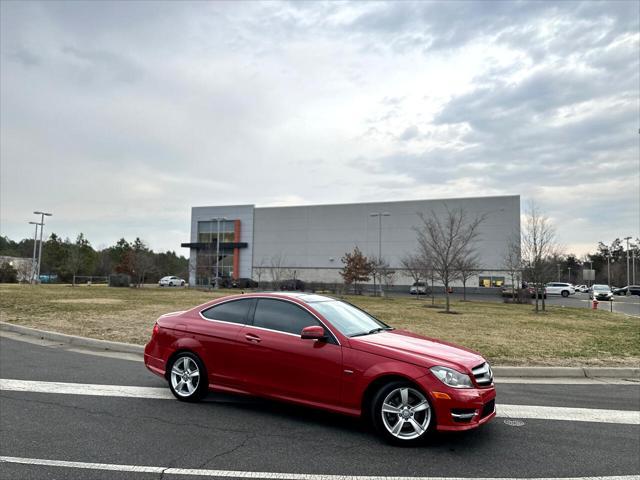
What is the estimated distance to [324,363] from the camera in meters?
5.09

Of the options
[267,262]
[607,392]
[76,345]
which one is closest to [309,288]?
[267,262]

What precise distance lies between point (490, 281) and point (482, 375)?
57833 mm

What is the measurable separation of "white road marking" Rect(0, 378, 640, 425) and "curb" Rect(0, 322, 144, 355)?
9.27 feet

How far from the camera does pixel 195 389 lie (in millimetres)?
5992

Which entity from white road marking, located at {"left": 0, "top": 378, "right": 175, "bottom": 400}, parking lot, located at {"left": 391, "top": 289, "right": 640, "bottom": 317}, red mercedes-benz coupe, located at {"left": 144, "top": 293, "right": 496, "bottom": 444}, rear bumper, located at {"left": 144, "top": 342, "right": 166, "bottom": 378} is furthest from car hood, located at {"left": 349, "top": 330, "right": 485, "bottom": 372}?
parking lot, located at {"left": 391, "top": 289, "right": 640, "bottom": 317}

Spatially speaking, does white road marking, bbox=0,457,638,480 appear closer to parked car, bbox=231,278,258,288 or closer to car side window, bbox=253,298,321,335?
car side window, bbox=253,298,321,335

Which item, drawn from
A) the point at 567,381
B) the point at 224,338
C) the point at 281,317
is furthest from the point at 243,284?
the point at 281,317

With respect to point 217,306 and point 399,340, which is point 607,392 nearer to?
point 399,340

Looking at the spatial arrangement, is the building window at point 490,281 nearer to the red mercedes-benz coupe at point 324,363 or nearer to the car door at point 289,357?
the red mercedes-benz coupe at point 324,363

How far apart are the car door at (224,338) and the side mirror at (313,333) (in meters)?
0.93

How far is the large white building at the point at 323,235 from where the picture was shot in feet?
199

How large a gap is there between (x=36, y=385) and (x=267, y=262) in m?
64.9

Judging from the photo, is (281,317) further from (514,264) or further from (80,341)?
(514,264)

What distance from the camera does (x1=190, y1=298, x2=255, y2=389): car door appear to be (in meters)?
5.71
